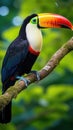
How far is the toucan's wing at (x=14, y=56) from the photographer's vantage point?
5.79m

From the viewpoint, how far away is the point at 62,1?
6.28 metres

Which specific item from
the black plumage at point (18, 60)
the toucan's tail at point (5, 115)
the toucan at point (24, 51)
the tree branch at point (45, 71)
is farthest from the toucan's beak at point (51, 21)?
the toucan's tail at point (5, 115)

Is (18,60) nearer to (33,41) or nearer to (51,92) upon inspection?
(33,41)

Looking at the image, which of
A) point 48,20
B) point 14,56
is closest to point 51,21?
point 48,20

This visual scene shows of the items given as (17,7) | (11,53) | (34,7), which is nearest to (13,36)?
(34,7)

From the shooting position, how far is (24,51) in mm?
5812

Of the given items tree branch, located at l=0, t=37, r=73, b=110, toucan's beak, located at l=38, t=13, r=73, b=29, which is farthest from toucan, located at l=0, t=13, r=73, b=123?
tree branch, located at l=0, t=37, r=73, b=110

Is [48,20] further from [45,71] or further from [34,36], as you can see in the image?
[45,71]

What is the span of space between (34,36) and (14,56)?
34cm

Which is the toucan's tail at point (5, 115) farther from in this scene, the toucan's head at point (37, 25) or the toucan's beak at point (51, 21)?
the toucan's beak at point (51, 21)

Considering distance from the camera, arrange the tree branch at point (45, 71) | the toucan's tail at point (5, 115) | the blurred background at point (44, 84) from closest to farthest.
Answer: the tree branch at point (45, 71)
the toucan's tail at point (5, 115)
the blurred background at point (44, 84)

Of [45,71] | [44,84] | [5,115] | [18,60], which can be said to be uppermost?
[45,71]

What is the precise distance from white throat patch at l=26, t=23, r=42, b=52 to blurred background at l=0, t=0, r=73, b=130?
522mm

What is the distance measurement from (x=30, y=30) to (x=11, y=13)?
332 cm
